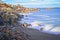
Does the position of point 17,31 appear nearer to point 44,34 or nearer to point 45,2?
point 44,34

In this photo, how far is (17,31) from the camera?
391 cm

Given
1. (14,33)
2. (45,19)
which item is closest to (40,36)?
(45,19)

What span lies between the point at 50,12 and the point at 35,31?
501 millimetres

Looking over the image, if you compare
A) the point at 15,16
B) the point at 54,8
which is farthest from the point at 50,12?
the point at 15,16

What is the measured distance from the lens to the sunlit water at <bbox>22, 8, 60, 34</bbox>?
12.8ft

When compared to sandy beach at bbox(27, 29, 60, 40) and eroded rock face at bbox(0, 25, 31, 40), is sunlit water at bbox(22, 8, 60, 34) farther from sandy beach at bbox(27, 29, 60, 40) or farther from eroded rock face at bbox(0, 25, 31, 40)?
eroded rock face at bbox(0, 25, 31, 40)

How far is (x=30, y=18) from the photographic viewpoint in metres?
4.03

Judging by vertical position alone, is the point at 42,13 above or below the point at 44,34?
above

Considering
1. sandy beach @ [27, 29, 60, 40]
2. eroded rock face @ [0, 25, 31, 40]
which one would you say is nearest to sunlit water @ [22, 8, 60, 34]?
sandy beach @ [27, 29, 60, 40]

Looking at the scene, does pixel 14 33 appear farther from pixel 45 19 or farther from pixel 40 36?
pixel 45 19

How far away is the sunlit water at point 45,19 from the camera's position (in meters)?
3.92

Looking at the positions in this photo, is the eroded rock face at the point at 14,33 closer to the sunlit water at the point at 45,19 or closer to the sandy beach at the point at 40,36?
the sandy beach at the point at 40,36

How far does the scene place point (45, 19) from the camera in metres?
4.02

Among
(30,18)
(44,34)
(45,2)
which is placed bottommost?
(44,34)
